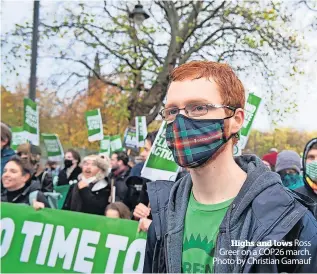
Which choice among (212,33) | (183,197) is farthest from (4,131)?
(212,33)

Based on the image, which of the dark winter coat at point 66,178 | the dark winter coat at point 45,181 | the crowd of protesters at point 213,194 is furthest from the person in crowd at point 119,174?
the crowd of protesters at point 213,194

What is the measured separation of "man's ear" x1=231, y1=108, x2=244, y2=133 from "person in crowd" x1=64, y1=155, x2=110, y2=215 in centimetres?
382

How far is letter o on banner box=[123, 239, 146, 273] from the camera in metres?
3.67

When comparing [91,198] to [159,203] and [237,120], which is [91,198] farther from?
[237,120]

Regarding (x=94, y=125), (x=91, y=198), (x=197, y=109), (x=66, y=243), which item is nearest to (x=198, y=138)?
(x=197, y=109)

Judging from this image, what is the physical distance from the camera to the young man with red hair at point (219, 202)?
61.4 inches

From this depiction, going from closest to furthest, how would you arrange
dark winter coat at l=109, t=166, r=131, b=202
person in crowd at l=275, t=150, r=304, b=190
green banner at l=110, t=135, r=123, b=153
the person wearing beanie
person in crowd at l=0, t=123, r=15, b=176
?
the person wearing beanie, person in crowd at l=275, t=150, r=304, b=190, person in crowd at l=0, t=123, r=15, b=176, dark winter coat at l=109, t=166, r=131, b=202, green banner at l=110, t=135, r=123, b=153

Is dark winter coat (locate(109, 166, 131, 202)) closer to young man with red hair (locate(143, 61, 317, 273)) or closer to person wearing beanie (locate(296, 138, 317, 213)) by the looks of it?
person wearing beanie (locate(296, 138, 317, 213))

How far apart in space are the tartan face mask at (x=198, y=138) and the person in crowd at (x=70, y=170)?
6.24 metres

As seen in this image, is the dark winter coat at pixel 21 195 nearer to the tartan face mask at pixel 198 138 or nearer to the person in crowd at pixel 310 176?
the person in crowd at pixel 310 176

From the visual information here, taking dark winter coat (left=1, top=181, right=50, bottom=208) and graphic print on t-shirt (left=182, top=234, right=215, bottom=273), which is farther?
dark winter coat (left=1, top=181, right=50, bottom=208)

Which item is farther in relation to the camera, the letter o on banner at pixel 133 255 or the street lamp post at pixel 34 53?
the street lamp post at pixel 34 53

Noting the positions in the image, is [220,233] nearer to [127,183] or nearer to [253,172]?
[253,172]

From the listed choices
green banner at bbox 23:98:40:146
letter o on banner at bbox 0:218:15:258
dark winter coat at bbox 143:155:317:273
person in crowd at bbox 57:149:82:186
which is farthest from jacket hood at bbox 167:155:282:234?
person in crowd at bbox 57:149:82:186
